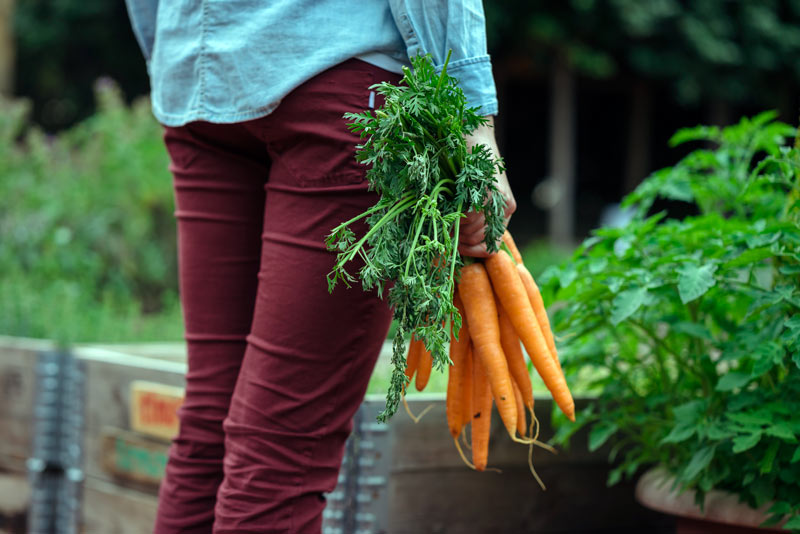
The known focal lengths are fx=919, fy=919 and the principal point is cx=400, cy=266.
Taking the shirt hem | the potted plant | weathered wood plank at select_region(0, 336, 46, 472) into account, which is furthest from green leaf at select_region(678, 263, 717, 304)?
weathered wood plank at select_region(0, 336, 46, 472)

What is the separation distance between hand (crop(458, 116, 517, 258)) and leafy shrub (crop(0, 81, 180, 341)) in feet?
8.57

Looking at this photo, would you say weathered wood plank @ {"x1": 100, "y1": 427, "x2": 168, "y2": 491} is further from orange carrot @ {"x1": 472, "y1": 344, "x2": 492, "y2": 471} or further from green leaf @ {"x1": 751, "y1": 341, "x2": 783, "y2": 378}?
green leaf @ {"x1": 751, "y1": 341, "x2": 783, "y2": 378}

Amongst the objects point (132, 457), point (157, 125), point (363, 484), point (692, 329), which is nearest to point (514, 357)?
point (692, 329)

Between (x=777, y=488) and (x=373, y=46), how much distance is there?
42.8 inches

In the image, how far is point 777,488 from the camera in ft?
5.52

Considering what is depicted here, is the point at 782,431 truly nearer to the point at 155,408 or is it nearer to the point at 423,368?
the point at 423,368

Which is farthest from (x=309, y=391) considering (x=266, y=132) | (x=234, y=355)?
(x=266, y=132)

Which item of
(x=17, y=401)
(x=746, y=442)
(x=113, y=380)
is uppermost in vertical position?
(x=746, y=442)

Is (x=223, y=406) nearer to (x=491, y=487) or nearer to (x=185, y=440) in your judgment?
(x=185, y=440)

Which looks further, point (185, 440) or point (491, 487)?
point (491, 487)

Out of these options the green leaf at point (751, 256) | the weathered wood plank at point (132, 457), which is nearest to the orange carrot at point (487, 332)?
the green leaf at point (751, 256)

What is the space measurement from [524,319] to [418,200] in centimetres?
38

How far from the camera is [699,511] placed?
5.91 feet

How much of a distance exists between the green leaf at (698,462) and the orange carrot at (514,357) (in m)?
0.37
